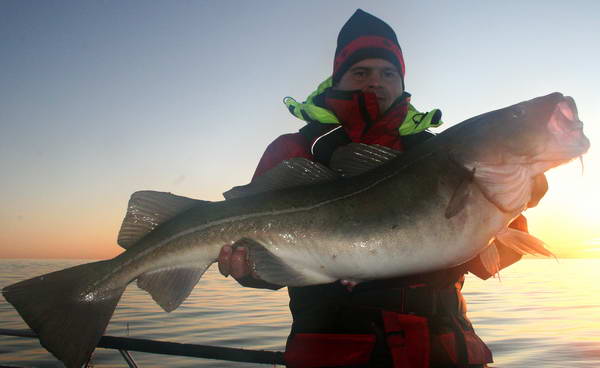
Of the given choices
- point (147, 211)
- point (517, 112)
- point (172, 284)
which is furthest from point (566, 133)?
point (147, 211)

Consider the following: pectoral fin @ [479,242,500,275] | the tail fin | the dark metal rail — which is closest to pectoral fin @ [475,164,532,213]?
pectoral fin @ [479,242,500,275]

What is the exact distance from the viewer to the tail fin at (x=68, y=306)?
10.4 feet

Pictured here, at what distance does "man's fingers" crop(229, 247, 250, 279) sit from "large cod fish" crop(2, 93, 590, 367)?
6 cm

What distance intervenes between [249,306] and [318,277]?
14.1 m

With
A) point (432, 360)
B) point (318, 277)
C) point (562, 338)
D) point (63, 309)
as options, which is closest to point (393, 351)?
point (432, 360)

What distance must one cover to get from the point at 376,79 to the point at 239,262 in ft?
7.76

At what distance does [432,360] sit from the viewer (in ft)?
10.6

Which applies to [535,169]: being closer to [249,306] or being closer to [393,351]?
[393,351]

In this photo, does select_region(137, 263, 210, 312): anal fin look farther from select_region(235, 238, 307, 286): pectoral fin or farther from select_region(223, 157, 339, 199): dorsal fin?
select_region(223, 157, 339, 199): dorsal fin

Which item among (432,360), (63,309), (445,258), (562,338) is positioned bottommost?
(562,338)

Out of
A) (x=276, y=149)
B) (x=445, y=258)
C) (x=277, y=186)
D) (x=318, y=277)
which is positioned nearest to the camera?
(x=445, y=258)

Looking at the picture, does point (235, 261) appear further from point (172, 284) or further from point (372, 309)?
point (372, 309)

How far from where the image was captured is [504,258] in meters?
3.59

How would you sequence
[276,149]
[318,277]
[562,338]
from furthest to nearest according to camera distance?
[562,338] < [276,149] < [318,277]
